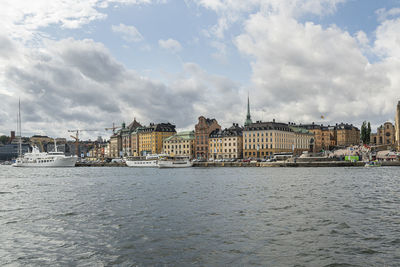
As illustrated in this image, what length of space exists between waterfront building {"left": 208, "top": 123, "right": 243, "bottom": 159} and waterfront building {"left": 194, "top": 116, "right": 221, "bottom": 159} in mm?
3025

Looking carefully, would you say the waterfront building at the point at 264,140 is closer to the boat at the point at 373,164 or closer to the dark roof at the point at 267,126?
the dark roof at the point at 267,126

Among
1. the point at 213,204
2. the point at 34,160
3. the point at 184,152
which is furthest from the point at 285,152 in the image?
the point at 213,204

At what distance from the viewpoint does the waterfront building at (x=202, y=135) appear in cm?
18600

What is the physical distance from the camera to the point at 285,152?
16738 cm

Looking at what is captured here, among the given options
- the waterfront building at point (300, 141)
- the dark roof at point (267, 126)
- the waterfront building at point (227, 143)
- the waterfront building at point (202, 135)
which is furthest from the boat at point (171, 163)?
the waterfront building at point (300, 141)

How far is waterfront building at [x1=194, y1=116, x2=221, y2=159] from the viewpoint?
186000 mm

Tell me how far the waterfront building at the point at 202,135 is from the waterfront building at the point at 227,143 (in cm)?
302

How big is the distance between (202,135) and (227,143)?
1579cm

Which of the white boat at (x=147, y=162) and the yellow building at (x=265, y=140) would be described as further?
the yellow building at (x=265, y=140)

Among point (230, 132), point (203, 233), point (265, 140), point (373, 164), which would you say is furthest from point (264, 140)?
point (203, 233)

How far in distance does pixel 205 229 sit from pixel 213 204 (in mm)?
10270

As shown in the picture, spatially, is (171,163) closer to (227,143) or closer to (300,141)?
(227,143)

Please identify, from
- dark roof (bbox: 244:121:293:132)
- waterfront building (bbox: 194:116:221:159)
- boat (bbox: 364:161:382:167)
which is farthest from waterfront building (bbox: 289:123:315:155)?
A: boat (bbox: 364:161:382:167)

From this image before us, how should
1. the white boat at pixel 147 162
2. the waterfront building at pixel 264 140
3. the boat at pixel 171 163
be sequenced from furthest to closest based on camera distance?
the waterfront building at pixel 264 140 < the white boat at pixel 147 162 < the boat at pixel 171 163
